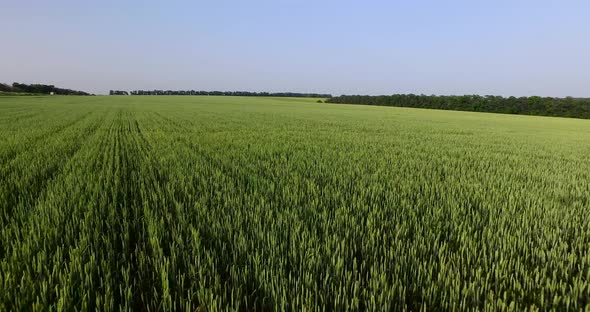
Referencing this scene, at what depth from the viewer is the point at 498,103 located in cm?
Result: 7262

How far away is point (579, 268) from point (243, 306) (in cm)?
251

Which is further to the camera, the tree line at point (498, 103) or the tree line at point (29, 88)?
the tree line at point (29, 88)

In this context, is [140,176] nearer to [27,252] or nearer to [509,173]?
[27,252]

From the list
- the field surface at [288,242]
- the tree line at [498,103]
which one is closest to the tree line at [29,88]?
the tree line at [498,103]

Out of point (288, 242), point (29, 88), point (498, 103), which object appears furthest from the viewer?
point (29, 88)

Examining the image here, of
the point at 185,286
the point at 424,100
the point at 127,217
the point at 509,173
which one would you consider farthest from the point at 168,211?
the point at 424,100

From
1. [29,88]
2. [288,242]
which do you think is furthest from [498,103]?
[29,88]

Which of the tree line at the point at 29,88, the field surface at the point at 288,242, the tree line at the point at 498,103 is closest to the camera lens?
the field surface at the point at 288,242

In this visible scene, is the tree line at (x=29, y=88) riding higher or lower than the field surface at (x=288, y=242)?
higher

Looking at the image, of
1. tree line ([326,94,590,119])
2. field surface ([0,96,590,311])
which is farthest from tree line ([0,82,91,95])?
field surface ([0,96,590,311])

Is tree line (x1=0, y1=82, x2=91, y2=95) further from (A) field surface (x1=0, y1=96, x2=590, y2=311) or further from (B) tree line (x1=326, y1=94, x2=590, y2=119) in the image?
(A) field surface (x1=0, y1=96, x2=590, y2=311)

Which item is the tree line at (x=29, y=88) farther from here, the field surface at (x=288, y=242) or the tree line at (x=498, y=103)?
the field surface at (x=288, y=242)

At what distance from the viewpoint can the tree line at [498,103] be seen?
6316 centimetres

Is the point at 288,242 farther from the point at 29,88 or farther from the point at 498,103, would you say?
the point at 29,88
